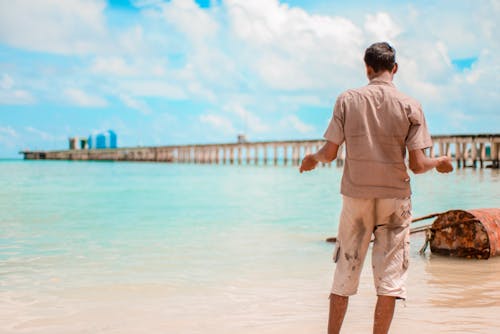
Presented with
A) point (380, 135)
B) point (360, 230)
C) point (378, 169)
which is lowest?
point (360, 230)

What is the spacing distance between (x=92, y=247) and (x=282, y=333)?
5178 mm

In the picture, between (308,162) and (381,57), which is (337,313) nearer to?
(308,162)

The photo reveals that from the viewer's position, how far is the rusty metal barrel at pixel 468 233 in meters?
6.21

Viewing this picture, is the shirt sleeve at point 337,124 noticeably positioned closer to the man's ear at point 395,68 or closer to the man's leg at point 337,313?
the man's ear at point 395,68

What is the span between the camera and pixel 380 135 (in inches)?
110

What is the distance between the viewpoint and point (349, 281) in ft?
9.69

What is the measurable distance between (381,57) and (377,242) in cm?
96

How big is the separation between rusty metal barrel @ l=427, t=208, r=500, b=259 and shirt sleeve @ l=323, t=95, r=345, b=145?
12.9ft

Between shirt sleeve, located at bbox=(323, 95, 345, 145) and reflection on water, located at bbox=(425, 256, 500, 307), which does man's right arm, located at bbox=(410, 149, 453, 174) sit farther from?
reflection on water, located at bbox=(425, 256, 500, 307)

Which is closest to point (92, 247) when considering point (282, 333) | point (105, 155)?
point (282, 333)

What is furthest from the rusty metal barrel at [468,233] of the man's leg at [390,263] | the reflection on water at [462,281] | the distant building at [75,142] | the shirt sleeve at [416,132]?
the distant building at [75,142]

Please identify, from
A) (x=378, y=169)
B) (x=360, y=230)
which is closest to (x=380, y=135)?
(x=378, y=169)

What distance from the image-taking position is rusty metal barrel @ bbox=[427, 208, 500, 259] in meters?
6.21

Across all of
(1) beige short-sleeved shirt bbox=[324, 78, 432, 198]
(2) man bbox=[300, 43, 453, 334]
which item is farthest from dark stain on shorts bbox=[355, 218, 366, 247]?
(1) beige short-sleeved shirt bbox=[324, 78, 432, 198]
